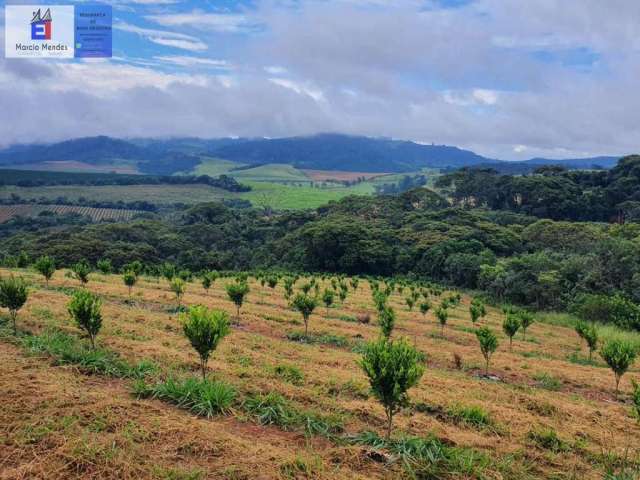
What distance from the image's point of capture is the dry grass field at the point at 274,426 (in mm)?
8117

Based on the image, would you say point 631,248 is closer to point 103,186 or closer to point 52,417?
point 52,417

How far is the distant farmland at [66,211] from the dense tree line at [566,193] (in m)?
90.8

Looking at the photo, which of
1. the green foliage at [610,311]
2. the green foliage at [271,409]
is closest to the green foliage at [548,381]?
the green foliage at [271,409]

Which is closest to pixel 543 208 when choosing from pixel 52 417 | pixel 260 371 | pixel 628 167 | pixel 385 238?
pixel 628 167

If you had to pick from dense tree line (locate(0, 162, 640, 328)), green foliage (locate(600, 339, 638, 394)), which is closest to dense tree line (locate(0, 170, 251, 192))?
dense tree line (locate(0, 162, 640, 328))

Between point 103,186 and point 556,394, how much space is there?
16886 cm

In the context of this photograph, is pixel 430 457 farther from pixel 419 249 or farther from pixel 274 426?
pixel 419 249

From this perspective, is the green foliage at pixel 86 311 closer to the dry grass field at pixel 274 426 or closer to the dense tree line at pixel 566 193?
the dry grass field at pixel 274 426

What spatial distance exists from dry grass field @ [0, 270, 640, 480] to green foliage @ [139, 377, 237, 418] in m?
0.23

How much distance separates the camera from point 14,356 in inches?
485

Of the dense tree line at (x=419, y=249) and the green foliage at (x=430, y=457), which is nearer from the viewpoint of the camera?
the green foliage at (x=430, y=457)

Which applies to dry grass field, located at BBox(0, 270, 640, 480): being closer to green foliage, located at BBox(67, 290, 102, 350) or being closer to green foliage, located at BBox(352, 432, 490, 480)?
green foliage, located at BBox(352, 432, 490, 480)

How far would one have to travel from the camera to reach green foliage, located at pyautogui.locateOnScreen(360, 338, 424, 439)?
8930 millimetres

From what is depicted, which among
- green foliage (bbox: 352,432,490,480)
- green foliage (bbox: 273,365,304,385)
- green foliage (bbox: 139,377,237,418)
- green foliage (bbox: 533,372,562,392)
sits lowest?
green foliage (bbox: 533,372,562,392)
